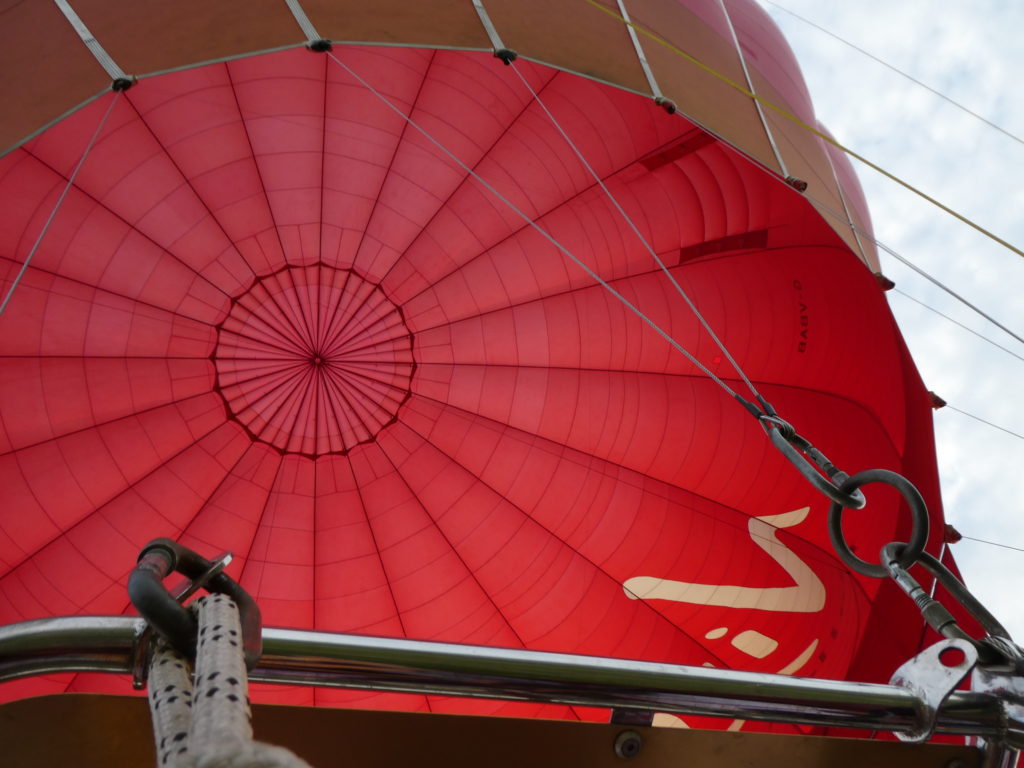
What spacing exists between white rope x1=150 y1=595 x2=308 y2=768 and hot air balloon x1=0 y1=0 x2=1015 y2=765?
15.2ft

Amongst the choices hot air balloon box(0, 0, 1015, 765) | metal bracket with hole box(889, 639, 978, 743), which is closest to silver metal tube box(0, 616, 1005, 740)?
metal bracket with hole box(889, 639, 978, 743)

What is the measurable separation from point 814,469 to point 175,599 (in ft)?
3.19

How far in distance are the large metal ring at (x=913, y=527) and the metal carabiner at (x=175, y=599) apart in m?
0.59

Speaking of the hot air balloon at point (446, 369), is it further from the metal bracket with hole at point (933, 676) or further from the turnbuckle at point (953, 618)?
the metal bracket with hole at point (933, 676)

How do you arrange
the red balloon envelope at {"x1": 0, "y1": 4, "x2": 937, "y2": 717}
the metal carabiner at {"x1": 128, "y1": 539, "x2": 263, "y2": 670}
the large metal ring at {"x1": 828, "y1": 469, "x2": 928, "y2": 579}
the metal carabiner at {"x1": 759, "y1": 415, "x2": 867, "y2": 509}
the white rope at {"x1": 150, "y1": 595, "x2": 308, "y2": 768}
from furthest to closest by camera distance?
the red balloon envelope at {"x1": 0, "y1": 4, "x2": 937, "y2": 717}, the metal carabiner at {"x1": 759, "y1": 415, "x2": 867, "y2": 509}, the large metal ring at {"x1": 828, "y1": 469, "x2": 928, "y2": 579}, the metal carabiner at {"x1": 128, "y1": 539, "x2": 263, "y2": 670}, the white rope at {"x1": 150, "y1": 595, "x2": 308, "y2": 768}

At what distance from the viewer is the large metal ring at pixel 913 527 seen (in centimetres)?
87

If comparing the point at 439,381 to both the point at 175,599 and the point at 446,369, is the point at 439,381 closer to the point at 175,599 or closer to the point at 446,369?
the point at 446,369

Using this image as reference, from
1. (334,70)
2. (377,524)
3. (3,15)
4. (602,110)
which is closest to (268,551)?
(377,524)

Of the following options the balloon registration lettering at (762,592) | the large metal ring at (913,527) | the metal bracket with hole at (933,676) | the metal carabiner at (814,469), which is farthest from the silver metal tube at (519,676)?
the balloon registration lettering at (762,592)

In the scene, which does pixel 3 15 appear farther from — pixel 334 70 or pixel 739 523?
pixel 739 523

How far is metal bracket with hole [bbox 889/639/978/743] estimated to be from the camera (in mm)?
737

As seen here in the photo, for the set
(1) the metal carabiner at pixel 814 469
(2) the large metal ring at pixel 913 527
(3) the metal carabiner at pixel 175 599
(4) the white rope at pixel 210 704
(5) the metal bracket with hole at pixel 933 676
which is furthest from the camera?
(1) the metal carabiner at pixel 814 469

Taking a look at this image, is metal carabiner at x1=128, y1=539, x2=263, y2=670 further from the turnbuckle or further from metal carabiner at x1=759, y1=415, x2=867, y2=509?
metal carabiner at x1=759, y1=415, x2=867, y2=509

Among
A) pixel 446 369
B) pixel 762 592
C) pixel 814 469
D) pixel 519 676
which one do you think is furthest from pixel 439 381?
pixel 519 676
